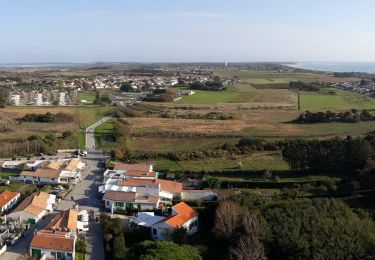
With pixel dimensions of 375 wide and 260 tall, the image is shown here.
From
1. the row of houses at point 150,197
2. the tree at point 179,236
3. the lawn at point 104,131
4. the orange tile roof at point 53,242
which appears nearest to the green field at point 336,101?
the lawn at point 104,131

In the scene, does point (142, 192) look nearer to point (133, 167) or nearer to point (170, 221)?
point (133, 167)

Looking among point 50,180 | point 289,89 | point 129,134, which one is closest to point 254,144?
point 129,134

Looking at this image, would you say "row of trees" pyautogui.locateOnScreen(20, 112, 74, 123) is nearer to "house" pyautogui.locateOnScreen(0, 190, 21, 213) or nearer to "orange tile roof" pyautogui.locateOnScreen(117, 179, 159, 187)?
"house" pyautogui.locateOnScreen(0, 190, 21, 213)

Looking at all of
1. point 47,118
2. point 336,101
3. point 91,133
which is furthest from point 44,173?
point 336,101

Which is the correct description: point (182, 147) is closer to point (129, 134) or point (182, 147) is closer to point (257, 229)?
point (129, 134)

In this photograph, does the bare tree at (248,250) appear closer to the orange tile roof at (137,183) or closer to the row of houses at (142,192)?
the row of houses at (142,192)
